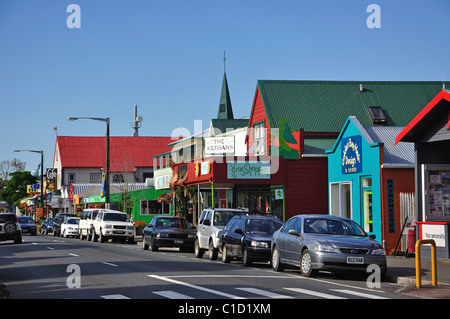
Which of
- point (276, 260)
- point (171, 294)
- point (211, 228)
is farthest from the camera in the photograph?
point (211, 228)

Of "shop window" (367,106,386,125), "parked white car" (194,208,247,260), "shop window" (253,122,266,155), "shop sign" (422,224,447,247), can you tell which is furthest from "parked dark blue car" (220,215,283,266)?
"shop window" (367,106,386,125)

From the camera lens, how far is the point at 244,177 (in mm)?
35312

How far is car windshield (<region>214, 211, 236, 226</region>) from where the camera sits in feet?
88.6

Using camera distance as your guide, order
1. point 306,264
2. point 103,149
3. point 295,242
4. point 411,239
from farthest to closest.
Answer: point 103,149 < point 411,239 < point 295,242 < point 306,264

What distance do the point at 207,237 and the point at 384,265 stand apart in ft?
32.7

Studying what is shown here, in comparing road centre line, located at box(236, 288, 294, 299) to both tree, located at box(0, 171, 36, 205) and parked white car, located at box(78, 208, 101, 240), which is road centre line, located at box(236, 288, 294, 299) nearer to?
parked white car, located at box(78, 208, 101, 240)

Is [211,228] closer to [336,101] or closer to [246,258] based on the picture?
[246,258]

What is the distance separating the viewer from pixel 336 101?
40.2 metres

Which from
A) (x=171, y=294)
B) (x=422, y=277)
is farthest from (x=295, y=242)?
(x=171, y=294)

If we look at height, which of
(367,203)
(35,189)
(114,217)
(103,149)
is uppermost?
(103,149)

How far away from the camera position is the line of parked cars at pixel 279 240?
58.3 feet

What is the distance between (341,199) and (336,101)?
10250 millimetres

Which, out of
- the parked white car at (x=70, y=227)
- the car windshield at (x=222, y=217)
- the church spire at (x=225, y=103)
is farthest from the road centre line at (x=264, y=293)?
the church spire at (x=225, y=103)
